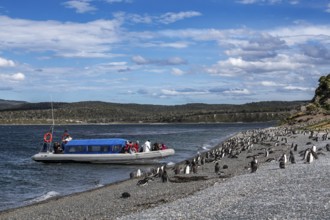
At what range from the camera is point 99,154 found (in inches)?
1766

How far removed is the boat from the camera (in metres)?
43.8

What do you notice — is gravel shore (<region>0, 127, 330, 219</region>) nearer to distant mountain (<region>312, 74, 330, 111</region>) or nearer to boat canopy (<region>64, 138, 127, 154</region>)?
boat canopy (<region>64, 138, 127, 154</region>)

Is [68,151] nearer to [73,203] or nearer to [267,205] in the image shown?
[73,203]

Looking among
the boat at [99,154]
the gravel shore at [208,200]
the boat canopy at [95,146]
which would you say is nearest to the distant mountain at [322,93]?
the boat at [99,154]

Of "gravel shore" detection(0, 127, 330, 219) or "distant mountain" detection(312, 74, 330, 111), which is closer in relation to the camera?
"gravel shore" detection(0, 127, 330, 219)

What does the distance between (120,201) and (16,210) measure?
214 inches

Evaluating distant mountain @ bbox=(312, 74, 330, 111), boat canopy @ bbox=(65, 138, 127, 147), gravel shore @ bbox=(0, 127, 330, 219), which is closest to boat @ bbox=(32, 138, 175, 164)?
boat canopy @ bbox=(65, 138, 127, 147)

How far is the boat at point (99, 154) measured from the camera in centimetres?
4381

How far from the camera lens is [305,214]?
13570 mm

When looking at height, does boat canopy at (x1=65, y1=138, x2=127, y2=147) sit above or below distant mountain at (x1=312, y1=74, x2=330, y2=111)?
below

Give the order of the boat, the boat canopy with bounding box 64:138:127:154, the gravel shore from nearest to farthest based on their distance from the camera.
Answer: the gravel shore < the boat < the boat canopy with bounding box 64:138:127:154

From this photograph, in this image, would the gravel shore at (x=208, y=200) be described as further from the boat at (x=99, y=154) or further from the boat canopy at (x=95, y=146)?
the boat canopy at (x=95, y=146)

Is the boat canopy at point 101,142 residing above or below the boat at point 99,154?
above

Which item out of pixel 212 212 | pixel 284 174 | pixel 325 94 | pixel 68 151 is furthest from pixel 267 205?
pixel 325 94
